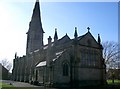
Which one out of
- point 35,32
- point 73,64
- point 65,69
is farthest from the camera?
point 35,32

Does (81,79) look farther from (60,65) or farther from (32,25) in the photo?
(32,25)

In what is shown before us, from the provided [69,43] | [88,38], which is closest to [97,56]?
[88,38]

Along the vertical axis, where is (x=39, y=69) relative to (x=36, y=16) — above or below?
below

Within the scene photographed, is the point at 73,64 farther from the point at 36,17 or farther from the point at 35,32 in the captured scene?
the point at 36,17

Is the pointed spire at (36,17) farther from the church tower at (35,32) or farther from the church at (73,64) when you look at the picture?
the church at (73,64)

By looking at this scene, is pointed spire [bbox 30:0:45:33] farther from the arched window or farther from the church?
the arched window

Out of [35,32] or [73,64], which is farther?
[35,32]

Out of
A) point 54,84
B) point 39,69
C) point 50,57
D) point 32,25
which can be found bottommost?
point 54,84

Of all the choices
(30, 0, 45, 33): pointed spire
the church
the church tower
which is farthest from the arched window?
(30, 0, 45, 33): pointed spire

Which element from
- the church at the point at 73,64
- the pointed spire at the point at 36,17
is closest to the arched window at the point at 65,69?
the church at the point at 73,64

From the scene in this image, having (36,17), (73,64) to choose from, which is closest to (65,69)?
(73,64)

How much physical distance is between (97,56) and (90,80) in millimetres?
5808

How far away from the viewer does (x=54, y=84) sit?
3219 centimetres

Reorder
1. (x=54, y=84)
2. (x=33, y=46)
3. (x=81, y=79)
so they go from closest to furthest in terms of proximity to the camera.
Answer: (x=54, y=84) → (x=81, y=79) → (x=33, y=46)
